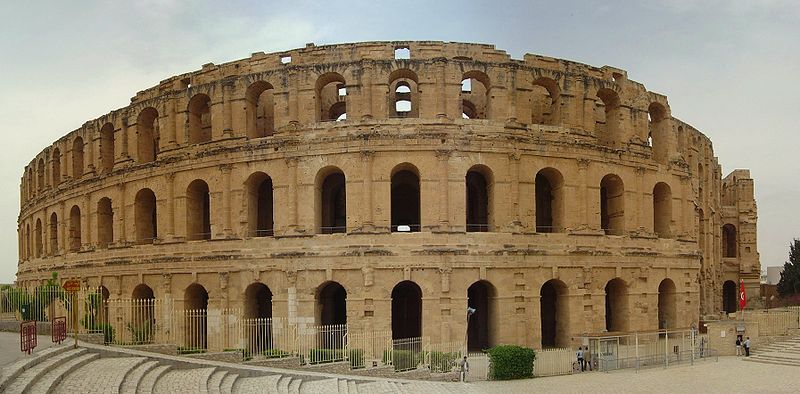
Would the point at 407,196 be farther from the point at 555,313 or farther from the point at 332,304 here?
the point at 555,313

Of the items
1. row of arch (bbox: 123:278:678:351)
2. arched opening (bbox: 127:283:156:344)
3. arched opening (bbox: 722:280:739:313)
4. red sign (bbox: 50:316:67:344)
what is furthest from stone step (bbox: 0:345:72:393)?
arched opening (bbox: 722:280:739:313)

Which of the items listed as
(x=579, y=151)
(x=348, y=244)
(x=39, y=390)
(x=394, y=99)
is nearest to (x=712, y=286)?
(x=579, y=151)

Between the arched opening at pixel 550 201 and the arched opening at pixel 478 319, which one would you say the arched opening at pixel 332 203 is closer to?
the arched opening at pixel 478 319

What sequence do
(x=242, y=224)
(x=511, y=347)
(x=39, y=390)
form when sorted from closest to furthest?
(x=39, y=390) → (x=511, y=347) → (x=242, y=224)

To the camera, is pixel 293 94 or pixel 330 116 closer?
pixel 293 94

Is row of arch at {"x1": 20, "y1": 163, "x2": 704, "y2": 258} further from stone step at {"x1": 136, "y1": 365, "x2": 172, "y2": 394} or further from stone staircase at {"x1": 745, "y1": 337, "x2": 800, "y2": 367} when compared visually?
stone step at {"x1": 136, "y1": 365, "x2": 172, "y2": 394}

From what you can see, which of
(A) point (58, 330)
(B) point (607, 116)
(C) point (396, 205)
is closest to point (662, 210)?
(B) point (607, 116)

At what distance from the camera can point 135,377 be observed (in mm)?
15914

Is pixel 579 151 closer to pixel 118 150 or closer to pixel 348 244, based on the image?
pixel 348 244

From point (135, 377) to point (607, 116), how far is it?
2209cm

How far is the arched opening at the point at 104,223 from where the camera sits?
3228cm

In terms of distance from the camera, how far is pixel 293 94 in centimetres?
2672

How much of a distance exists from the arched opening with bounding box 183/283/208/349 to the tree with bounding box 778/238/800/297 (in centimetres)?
3848

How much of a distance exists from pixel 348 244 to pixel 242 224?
4.63 metres
